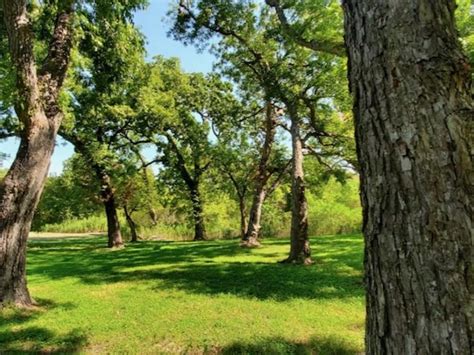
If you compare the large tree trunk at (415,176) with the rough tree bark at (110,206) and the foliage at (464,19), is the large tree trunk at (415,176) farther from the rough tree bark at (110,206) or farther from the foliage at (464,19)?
the rough tree bark at (110,206)

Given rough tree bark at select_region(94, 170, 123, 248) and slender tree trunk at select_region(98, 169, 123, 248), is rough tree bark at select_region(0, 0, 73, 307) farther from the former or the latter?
slender tree trunk at select_region(98, 169, 123, 248)

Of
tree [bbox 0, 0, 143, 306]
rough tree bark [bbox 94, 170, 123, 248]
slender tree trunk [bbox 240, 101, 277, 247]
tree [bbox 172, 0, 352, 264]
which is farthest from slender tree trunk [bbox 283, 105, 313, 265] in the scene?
rough tree bark [bbox 94, 170, 123, 248]

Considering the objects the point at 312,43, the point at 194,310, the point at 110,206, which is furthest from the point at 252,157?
the point at 194,310

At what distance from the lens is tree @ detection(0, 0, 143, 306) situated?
21.1 ft

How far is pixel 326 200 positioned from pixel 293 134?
14.6 metres

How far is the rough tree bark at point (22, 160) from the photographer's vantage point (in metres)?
6.43

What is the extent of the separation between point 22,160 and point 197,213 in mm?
17298

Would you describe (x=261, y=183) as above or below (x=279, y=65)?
below

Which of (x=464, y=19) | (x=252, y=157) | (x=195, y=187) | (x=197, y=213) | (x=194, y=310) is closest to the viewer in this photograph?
(x=194, y=310)

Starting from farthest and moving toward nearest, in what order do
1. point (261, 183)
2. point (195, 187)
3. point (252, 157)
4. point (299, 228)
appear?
point (195, 187) < point (252, 157) < point (261, 183) < point (299, 228)

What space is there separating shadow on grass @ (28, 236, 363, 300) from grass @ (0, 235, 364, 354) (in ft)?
0.09

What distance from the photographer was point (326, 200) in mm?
26234

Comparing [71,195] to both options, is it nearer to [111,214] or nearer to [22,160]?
[111,214]

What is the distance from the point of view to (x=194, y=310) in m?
6.88
